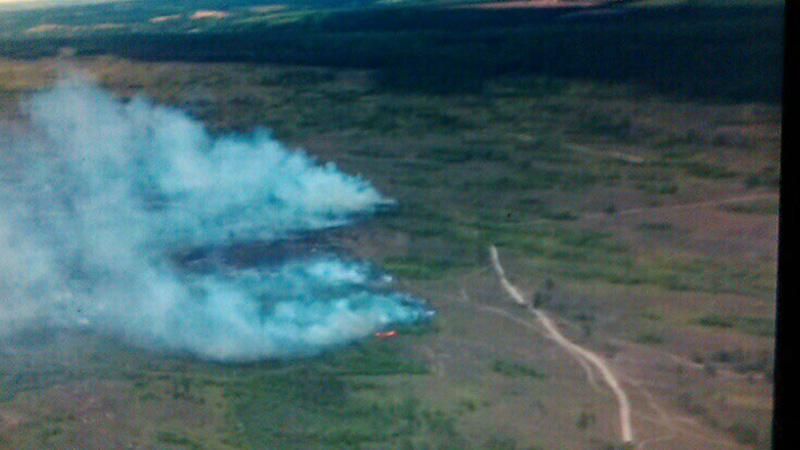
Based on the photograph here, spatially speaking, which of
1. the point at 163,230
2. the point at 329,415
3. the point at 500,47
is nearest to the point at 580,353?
the point at 329,415

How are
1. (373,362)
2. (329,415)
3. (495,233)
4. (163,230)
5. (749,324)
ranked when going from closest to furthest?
(749,324), (329,415), (373,362), (495,233), (163,230)

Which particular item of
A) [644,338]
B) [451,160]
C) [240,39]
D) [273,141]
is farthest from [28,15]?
[644,338]

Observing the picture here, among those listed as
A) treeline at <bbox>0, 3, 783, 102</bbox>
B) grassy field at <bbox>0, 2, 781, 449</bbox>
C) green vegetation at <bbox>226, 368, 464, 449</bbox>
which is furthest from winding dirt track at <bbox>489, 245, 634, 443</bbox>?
treeline at <bbox>0, 3, 783, 102</bbox>

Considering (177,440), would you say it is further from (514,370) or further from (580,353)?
(580,353)

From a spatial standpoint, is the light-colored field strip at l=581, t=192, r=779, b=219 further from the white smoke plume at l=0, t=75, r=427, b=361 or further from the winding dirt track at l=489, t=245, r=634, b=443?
the white smoke plume at l=0, t=75, r=427, b=361

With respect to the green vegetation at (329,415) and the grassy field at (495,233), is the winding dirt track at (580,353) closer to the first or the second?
the grassy field at (495,233)

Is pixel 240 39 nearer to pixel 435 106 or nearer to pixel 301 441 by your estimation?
pixel 435 106

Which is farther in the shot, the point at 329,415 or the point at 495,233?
the point at 495,233
